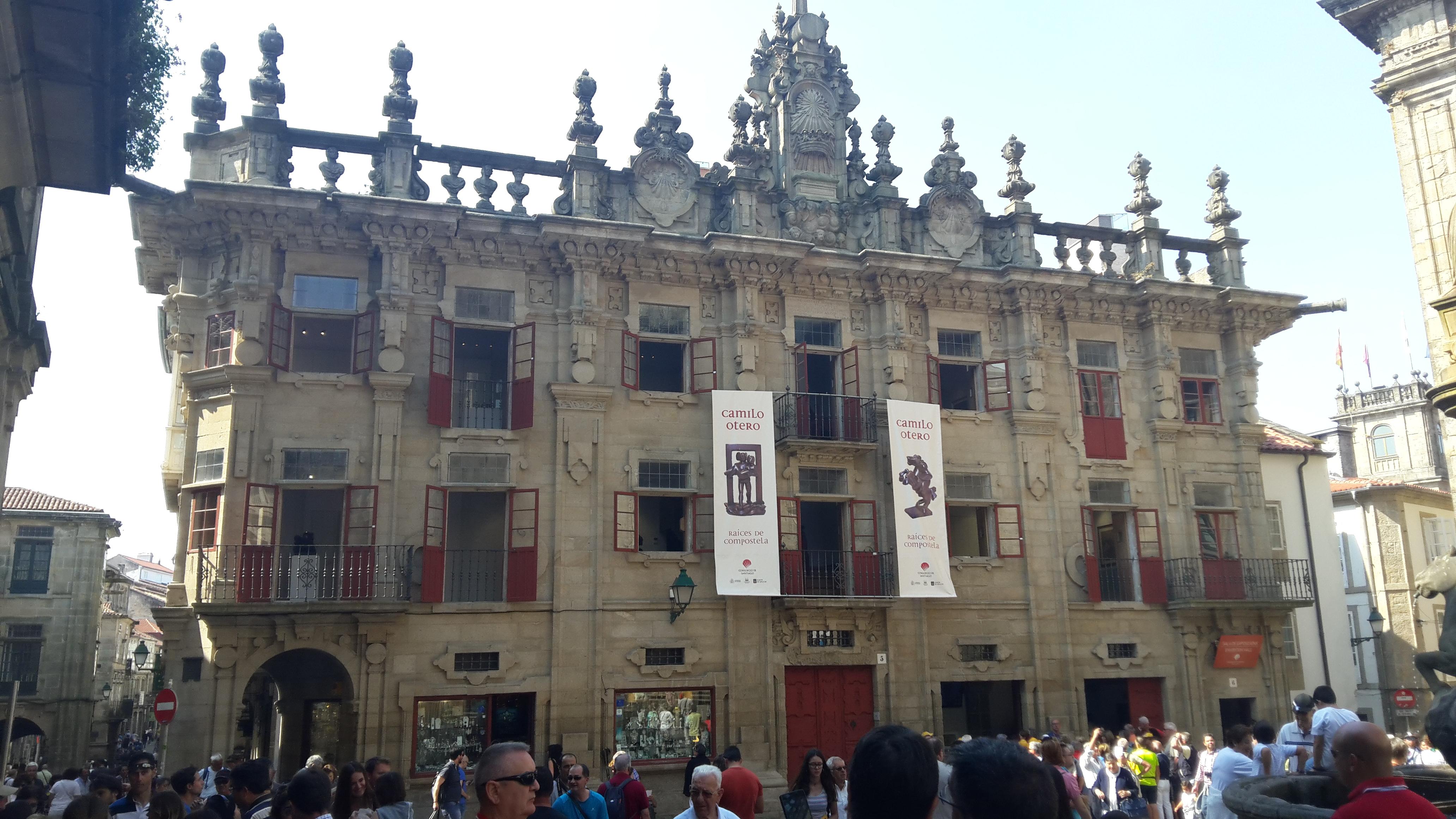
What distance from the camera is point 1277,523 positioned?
3002 centimetres

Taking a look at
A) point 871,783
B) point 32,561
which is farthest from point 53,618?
point 871,783

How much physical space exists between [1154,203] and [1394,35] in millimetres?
9054

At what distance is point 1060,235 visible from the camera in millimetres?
26672

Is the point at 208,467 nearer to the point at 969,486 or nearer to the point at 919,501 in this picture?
the point at 919,501

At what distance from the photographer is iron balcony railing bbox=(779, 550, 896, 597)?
22094 millimetres

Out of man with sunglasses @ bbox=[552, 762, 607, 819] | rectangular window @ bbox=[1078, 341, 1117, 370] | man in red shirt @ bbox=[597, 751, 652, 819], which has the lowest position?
man in red shirt @ bbox=[597, 751, 652, 819]

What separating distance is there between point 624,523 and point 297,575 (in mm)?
6258

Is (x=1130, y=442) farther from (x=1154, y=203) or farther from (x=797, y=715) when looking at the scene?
(x=797, y=715)

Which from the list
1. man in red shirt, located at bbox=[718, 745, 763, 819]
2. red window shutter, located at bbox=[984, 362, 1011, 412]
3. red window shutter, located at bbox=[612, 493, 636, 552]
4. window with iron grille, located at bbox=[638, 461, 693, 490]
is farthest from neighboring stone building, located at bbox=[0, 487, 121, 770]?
man in red shirt, located at bbox=[718, 745, 763, 819]

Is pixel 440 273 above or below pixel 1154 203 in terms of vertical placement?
below

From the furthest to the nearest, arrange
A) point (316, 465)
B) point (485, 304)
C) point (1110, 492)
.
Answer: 1. point (1110, 492)
2. point (485, 304)
3. point (316, 465)

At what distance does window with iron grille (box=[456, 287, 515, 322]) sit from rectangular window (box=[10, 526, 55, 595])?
28.1 metres

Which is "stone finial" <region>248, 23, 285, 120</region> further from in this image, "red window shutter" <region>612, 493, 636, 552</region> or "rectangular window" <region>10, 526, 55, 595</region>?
"rectangular window" <region>10, 526, 55, 595</region>

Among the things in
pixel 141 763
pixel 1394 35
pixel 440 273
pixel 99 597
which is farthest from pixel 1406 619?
pixel 99 597
